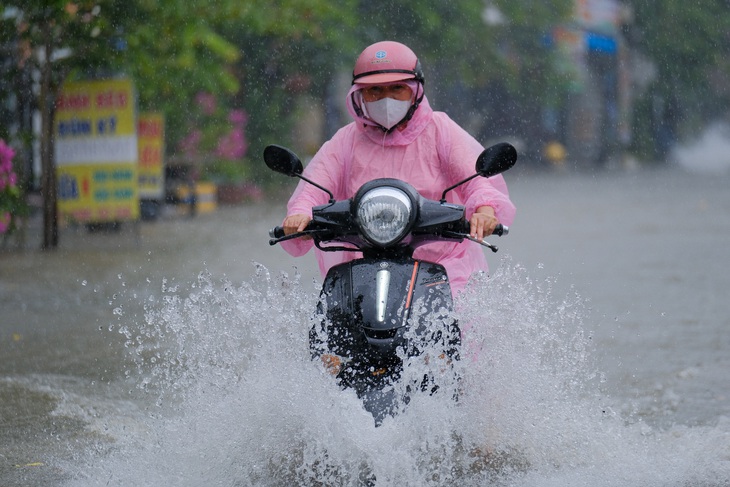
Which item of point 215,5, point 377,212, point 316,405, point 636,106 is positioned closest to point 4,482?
point 316,405

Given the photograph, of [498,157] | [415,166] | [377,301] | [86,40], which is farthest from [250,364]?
[86,40]

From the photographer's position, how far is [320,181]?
197 inches

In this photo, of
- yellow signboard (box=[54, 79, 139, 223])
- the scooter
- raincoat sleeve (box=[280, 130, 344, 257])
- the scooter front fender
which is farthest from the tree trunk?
the scooter front fender

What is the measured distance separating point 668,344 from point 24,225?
7.64 metres

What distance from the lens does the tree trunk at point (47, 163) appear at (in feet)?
42.9

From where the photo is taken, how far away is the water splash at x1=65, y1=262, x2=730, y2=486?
4273 mm

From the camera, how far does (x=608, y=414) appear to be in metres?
5.51

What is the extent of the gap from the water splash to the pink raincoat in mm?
292

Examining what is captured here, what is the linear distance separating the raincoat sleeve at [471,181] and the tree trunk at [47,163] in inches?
346

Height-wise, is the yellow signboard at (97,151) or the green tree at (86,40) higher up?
the green tree at (86,40)

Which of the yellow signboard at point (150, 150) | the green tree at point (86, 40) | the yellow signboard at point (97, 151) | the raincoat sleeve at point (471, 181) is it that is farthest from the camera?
the yellow signboard at point (150, 150)

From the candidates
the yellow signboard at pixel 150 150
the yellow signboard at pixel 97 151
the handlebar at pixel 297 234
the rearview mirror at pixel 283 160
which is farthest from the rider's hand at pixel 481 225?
the yellow signboard at pixel 150 150

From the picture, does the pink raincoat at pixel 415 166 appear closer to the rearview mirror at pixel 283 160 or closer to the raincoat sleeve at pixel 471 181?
the raincoat sleeve at pixel 471 181

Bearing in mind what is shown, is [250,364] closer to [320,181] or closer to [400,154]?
[320,181]
